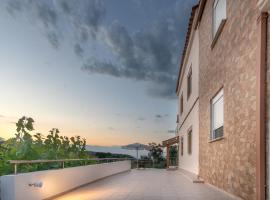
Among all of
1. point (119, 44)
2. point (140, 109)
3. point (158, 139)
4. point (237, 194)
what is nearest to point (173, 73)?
point (140, 109)

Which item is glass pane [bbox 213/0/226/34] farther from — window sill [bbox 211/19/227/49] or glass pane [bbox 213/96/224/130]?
glass pane [bbox 213/96/224/130]

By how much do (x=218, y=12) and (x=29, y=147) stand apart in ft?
20.7

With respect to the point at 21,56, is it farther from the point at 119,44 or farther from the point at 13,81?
the point at 119,44

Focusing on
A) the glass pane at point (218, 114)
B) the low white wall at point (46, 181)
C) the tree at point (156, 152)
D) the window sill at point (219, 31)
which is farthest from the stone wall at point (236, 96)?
the tree at point (156, 152)

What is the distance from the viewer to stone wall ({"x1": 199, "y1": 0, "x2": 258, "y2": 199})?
19.4ft

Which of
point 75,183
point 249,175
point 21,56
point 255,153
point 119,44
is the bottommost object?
point 75,183

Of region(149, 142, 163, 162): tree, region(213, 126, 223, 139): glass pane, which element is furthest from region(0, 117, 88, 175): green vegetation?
region(149, 142, 163, 162): tree

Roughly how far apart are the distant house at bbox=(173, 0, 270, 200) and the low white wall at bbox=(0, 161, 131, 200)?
3958 mm

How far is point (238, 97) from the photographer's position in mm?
6816

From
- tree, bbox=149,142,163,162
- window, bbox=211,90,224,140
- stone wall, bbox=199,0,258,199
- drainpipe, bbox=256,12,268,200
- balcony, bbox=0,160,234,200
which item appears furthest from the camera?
tree, bbox=149,142,163,162

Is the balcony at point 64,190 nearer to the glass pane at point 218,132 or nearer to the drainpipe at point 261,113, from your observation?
the glass pane at point 218,132

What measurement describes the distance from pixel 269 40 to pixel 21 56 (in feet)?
30.8

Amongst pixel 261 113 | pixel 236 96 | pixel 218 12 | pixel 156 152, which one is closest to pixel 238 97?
pixel 236 96

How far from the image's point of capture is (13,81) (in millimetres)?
13836
